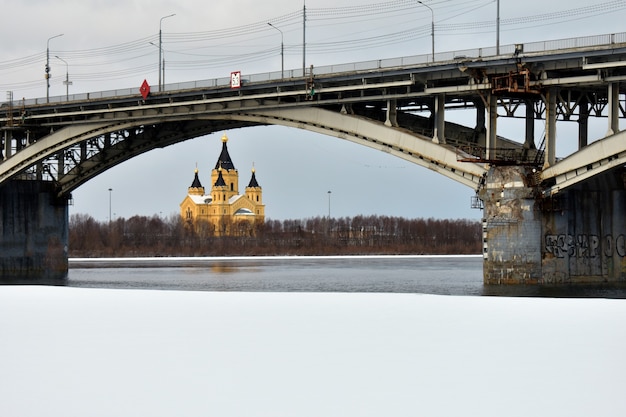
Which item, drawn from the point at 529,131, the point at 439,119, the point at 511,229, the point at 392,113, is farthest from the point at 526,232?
the point at 392,113

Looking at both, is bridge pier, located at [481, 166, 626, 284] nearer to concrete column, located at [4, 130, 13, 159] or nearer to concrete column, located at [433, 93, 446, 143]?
concrete column, located at [433, 93, 446, 143]

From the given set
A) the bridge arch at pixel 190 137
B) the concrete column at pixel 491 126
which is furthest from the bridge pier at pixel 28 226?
the concrete column at pixel 491 126

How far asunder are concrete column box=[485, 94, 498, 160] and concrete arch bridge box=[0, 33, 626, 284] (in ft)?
0.16

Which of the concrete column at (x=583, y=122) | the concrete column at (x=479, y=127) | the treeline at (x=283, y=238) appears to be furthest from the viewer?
the treeline at (x=283, y=238)

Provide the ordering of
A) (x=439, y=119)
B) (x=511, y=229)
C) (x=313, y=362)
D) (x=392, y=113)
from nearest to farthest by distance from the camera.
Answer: (x=313, y=362), (x=511, y=229), (x=439, y=119), (x=392, y=113)

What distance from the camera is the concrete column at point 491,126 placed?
4272 centimetres

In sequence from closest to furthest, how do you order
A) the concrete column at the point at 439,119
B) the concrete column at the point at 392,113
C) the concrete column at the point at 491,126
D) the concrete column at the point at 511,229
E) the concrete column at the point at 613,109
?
the concrete column at the point at 613,109, the concrete column at the point at 511,229, the concrete column at the point at 491,126, the concrete column at the point at 439,119, the concrete column at the point at 392,113

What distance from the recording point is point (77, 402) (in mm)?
13977

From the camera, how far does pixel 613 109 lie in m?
39.3

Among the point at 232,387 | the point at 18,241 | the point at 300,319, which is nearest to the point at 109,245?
the point at 18,241

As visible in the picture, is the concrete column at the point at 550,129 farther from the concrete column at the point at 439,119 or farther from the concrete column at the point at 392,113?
the concrete column at the point at 392,113

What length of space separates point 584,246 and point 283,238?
109339mm

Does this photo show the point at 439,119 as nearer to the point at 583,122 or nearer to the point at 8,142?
the point at 583,122

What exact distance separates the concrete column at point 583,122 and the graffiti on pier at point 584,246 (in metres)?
4.37
